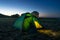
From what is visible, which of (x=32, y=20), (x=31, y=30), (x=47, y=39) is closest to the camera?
(x=47, y=39)

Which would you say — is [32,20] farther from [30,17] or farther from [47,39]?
[47,39]

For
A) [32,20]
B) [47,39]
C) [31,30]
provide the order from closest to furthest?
[47,39], [31,30], [32,20]

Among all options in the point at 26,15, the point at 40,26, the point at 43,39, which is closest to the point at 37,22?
the point at 40,26

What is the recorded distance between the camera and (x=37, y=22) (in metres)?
17.1

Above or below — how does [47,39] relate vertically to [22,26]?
below

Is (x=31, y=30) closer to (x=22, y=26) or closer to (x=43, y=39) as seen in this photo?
(x=22, y=26)

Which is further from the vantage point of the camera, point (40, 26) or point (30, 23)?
point (40, 26)

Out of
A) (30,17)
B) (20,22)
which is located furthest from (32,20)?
(20,22)

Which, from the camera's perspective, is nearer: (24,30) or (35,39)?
(35,39)

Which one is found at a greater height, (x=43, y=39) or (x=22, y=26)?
(x=22, y=26)

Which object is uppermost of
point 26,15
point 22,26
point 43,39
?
point 26,15

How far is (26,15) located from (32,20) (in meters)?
0.99

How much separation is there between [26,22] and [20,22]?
0.71 meters

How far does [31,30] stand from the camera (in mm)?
14992
